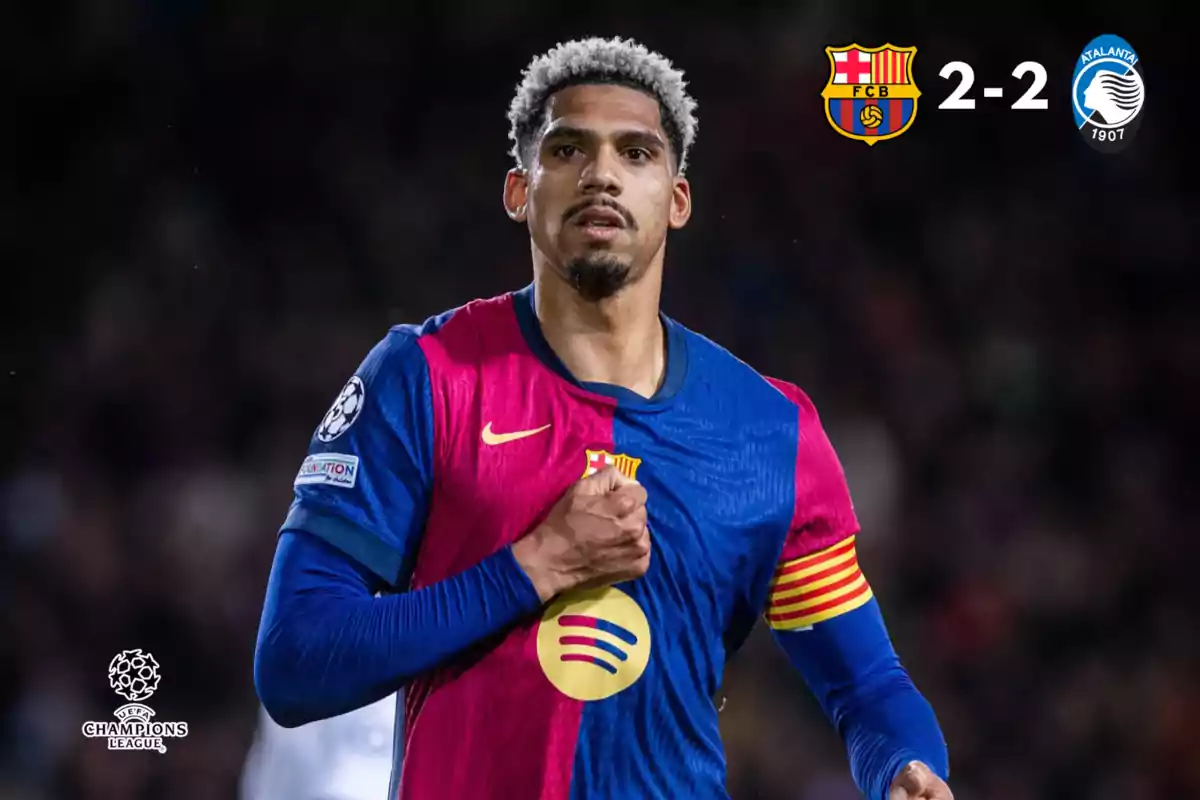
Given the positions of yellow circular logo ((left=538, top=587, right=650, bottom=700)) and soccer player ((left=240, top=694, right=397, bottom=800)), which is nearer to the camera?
yellow circular logo ((left=538, top=587, right=650, bottom=700))

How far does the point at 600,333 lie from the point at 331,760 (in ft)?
3.94

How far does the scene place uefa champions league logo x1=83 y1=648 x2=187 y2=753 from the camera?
428 centimetres

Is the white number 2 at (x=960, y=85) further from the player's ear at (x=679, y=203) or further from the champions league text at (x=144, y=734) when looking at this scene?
the champions league text at (x=144, y=734)

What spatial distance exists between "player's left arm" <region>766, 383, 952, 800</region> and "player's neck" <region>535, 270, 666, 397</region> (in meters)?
0.30

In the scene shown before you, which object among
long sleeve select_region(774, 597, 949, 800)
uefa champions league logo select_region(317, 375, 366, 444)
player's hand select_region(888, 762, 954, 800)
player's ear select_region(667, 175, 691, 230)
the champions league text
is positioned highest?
player's ear select_region(667, 175, 691, 230)

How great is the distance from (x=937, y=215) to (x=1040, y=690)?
1.50 m

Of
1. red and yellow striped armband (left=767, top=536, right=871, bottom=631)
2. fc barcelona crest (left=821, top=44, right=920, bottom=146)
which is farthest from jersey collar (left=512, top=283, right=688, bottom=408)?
fc barcelona crest (left=821, top=44, right=920, bottom=146)

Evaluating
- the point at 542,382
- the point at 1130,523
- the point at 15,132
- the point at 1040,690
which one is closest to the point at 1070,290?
the point at 1130,523

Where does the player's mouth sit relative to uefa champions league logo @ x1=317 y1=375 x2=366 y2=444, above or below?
above

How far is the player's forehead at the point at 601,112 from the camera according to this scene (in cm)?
233

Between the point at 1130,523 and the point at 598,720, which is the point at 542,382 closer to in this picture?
the point at 598,720

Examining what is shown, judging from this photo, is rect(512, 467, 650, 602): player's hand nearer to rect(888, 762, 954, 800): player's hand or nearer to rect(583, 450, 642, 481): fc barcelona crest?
rect(583, 450, 642, 481): fc barcelona crest

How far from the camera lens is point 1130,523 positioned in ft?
15.8

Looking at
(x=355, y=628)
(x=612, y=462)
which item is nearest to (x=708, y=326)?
(x=612, y=462)
